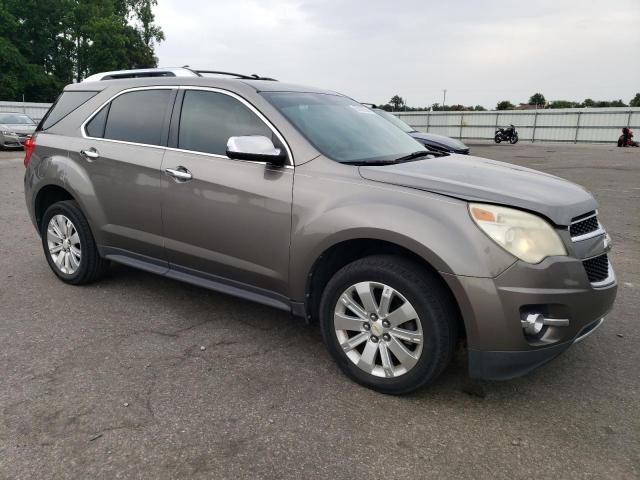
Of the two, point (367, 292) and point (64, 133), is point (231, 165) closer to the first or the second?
point (367, 292)

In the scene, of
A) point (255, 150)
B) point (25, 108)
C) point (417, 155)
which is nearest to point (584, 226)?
point (417, 155)

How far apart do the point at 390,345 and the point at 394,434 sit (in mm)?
465

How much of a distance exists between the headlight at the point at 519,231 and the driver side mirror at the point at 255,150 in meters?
1.16

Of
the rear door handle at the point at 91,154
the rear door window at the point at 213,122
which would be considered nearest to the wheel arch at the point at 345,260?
the rear door window at the point at 213,122

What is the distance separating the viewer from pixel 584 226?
2830 millimetres

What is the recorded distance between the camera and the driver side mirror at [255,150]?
307 centimetres

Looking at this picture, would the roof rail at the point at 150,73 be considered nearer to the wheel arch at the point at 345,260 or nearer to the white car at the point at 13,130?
the wheel arch at the point at 345,260

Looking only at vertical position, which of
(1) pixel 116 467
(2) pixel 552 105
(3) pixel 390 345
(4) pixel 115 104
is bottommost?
(1) pixel 116 467

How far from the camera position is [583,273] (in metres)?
2.63

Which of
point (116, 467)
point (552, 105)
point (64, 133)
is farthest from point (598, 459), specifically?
point (552, 105)

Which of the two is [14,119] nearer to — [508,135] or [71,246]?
[71,246]

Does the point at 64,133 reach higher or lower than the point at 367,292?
higher

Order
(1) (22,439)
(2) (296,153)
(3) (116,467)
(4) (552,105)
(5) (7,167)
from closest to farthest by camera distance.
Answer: (3) (116,467)
(1) (22,439)
(2) (296,153)
(5) (7,167)
(4) (552,105)

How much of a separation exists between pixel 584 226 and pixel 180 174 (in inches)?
97.0
